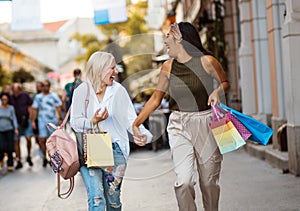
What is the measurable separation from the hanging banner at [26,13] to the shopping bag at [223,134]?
7.98 meters

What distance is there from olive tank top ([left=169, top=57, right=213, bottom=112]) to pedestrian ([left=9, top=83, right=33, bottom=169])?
9191mm

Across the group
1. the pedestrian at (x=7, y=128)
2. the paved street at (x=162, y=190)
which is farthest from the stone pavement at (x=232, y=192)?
the pedestrian at (x=7, y=128)

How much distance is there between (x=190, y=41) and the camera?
233 inches

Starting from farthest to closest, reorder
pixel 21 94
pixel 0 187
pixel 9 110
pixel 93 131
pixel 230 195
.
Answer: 1. pixel 21 94
2. pixel 9 110
3. pixel 0 187
4. pixel 230 195
5. pixel 93 131

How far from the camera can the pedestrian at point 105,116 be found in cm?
570

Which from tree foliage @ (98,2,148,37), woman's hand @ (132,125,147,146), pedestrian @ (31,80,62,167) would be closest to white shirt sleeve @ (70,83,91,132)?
woman's hand @ (132,125,147,146)

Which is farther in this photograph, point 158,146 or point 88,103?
point 158,146

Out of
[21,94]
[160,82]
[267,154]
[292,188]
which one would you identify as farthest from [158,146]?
[160,82]

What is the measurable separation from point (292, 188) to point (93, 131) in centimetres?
398

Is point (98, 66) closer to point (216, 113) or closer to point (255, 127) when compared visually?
point (216, 113)

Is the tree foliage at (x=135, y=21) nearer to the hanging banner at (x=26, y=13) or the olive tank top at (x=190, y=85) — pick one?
the hanging banner at (x=26, y=13)

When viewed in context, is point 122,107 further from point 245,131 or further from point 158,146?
point 158,146

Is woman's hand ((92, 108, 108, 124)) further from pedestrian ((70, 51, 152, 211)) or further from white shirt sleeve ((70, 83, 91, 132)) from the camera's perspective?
white shirt sleeve ((70, 83, 91, 132))

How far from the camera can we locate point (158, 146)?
17.0 meters
